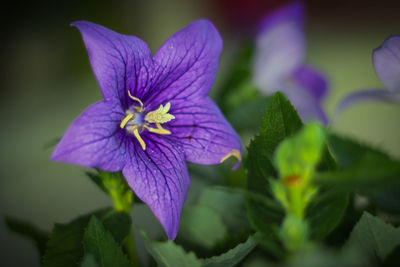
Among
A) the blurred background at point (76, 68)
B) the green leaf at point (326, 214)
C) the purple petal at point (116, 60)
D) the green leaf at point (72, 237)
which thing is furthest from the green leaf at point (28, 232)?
the blurred background at point (76, 68)

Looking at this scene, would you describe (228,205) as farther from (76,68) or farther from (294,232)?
(76,68)

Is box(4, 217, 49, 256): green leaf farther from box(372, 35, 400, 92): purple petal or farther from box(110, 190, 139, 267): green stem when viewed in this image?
box(372, 35, 400, 92): purple petal

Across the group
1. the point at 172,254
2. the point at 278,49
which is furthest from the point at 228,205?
the point at 278,49

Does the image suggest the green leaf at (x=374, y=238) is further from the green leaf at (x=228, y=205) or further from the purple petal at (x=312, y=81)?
the purple petal at (x=312, y=81)

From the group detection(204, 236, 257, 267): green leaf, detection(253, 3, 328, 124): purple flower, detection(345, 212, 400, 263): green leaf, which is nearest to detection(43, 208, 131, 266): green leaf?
detection(204, 236, 257, 267): green leaf

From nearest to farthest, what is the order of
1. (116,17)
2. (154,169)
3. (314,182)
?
(314,182), (154,169), (116,17)

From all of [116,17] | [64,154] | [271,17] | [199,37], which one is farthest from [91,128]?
[116,17]

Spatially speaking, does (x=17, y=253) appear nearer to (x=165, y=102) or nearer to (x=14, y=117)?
(x=165, y=102)
